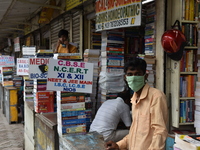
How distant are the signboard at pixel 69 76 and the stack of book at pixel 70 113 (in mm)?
97

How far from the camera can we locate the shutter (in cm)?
883

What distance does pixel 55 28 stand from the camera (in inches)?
370

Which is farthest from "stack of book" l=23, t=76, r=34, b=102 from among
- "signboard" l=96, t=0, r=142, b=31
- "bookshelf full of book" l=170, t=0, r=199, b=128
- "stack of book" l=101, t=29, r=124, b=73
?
"bookshelf full of book" l=170, t=0, r=199, b=128

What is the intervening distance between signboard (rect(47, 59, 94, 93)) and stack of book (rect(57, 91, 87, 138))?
3.8 inches

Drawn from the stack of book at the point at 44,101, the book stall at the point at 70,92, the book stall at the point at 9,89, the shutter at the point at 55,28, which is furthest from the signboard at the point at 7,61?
the book stall at the point at 70,92

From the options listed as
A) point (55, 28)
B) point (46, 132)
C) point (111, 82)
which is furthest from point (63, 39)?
point (55, 28)

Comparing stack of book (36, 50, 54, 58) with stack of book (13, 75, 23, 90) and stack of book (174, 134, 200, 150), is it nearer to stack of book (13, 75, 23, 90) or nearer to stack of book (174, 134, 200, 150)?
stack of book (174, 134, 200, 150)

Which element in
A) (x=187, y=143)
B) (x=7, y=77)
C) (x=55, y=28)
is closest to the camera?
(x=187, y=143)

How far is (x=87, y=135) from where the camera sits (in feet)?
8.79

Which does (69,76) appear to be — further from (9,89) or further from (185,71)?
(9,89)

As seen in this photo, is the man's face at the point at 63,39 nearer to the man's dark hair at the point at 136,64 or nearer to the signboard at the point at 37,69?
the signboard at the point at 37,69

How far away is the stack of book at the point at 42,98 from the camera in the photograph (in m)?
3.71

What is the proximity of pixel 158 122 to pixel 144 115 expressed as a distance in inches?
6.1

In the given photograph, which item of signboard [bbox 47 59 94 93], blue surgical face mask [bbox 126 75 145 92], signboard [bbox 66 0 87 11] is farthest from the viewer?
signboard [bbox 66 0 87 11]
